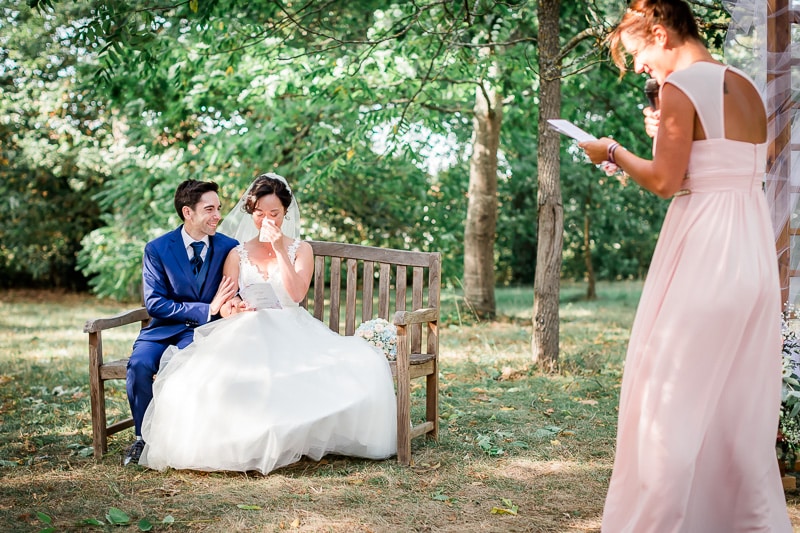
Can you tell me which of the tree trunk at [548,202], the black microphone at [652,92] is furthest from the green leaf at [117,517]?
the tree trunk at [548,202]

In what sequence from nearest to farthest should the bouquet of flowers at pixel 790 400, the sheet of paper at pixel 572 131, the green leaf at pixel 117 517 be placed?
1. the sheet of paper at pixel 572 131
2. the green leaf at pixel 117 517
3. the bouquet of flowers at pixel 790 400

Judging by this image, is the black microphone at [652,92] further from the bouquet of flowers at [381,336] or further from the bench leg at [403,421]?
the bouquet of flowers at [381,336]

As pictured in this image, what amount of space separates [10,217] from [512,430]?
14.1 m

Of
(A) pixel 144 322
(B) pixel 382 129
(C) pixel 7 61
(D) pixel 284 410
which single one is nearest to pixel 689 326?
(D) pixel 284 410

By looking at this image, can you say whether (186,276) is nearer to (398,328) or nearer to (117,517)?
(398,328)

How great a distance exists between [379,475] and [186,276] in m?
1.69

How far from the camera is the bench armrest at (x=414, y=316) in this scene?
434 centimetres

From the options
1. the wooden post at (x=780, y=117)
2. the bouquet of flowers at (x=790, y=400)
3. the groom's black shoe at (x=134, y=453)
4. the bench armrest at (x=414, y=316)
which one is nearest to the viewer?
the bouquet of flowers at (x=790, y=400)

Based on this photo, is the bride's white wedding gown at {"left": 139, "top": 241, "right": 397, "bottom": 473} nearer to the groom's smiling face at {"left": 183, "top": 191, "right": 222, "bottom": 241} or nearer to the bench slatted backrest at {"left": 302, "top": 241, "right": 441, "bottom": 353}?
the bench slatted backrest at {"left": 302, "top": 241, "right": 441, "bottom": 353}

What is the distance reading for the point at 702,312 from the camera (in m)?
2.68

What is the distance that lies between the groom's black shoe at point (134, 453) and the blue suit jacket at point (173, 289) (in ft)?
2.01

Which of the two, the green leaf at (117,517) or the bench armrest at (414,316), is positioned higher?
the bench armrest at (414,316)

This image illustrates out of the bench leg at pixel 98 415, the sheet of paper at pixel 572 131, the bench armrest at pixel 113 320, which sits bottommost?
the bench leg at pixel 98 415

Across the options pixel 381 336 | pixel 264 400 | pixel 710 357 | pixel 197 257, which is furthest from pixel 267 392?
pixel 710 357
